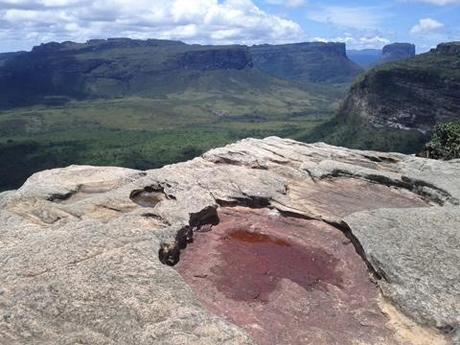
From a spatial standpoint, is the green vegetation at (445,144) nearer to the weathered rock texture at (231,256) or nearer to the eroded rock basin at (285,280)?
the weathered rock texture at (231,256)

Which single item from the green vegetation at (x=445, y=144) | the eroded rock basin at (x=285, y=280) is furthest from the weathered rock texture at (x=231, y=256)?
the green vegetation at (x=445, y=144)

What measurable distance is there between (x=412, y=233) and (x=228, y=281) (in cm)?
1013

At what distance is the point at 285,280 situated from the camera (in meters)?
27.6

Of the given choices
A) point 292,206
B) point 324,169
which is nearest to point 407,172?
point 324,169

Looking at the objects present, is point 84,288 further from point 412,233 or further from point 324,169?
point 324,169

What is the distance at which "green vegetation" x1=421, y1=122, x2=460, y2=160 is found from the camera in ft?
212

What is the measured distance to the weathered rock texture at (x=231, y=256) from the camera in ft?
71.5

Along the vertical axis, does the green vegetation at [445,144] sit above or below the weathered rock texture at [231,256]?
Result: below

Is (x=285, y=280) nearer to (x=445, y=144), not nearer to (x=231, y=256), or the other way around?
(x=231, y=256)

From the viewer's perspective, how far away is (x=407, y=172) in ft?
140

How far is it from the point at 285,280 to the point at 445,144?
47.7 meters

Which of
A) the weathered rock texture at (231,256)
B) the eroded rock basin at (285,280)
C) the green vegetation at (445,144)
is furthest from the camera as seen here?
the green vegetation at (445,144)

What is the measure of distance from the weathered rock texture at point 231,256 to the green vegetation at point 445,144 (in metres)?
24.5

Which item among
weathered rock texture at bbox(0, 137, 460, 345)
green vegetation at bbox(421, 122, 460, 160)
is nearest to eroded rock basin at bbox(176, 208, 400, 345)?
weathered rock texture at bbox(0, 137, 460, 345)
